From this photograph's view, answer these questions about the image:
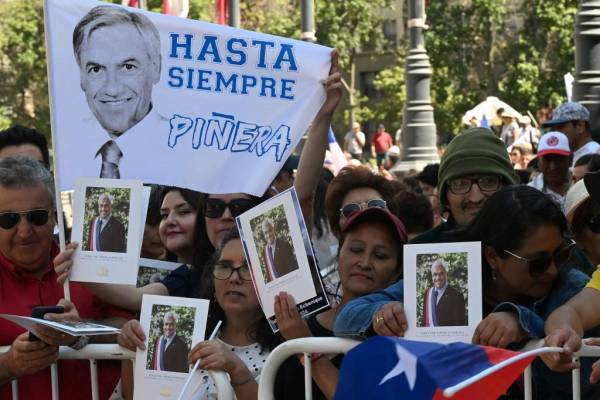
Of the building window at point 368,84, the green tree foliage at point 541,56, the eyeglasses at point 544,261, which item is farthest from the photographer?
the building window at point 368,84

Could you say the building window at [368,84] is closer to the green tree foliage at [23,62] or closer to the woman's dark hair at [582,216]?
the green tree foliage at [23,62]

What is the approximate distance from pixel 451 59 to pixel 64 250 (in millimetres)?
41593

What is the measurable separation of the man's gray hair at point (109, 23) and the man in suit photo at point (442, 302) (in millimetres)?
1870

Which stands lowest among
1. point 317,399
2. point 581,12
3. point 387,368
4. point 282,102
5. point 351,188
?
point 317,399

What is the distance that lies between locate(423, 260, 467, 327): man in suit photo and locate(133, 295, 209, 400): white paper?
0.90m

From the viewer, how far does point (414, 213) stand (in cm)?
693

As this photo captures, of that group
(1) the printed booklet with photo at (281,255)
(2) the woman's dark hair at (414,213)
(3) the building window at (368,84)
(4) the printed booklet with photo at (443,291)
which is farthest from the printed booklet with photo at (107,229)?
(3) the building window at (368,84)

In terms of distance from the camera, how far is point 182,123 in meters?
5.35

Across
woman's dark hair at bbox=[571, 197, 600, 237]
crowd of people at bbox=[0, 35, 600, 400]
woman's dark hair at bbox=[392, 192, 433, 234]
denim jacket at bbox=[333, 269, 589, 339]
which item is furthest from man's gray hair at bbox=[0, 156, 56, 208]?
woman's dark hair at bbox=[392, 192, 433, 234]

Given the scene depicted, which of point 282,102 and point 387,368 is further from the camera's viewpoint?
point 282,102

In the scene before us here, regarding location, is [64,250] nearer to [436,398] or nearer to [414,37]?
[436,398]

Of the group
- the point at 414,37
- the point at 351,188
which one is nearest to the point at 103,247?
the point at 351,188

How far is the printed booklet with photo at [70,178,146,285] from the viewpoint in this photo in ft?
15.9

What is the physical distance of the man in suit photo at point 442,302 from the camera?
4.05 m
